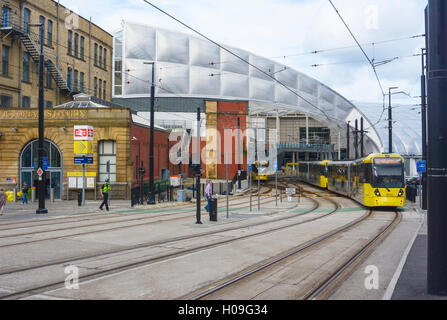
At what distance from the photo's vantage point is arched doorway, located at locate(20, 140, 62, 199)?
1385 inches

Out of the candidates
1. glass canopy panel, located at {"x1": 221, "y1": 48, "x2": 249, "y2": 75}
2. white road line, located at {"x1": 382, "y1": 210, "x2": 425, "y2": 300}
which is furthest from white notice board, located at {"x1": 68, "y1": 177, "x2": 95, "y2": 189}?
glass canopy panel, located at {"x1": 221, "y1": 48, "x2": 249, "y2": 75}

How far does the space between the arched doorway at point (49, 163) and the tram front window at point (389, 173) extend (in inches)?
920

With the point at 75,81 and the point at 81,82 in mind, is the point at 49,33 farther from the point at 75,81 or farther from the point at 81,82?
the point at 81,82

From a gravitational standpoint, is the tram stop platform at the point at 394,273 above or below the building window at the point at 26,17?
below

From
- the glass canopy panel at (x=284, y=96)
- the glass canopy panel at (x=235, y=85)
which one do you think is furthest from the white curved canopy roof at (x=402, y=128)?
Answer: the glass canopy panel at (x=235, y=85)

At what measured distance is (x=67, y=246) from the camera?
13.7 m

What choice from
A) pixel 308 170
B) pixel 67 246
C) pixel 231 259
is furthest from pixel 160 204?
pixel 308 170

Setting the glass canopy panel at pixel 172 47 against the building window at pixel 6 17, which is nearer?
the building window at pixel 6 17

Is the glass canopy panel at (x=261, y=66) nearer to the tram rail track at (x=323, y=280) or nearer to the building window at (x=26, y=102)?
the building window at (x=26, y=102)

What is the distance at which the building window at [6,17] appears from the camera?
1603 inches

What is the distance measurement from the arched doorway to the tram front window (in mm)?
23376

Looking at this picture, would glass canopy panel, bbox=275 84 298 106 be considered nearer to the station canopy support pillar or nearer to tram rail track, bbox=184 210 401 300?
tram rail track, bbox=184 210 401 300
